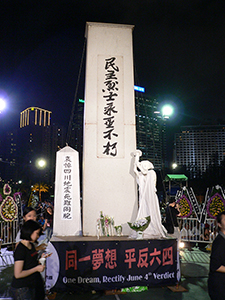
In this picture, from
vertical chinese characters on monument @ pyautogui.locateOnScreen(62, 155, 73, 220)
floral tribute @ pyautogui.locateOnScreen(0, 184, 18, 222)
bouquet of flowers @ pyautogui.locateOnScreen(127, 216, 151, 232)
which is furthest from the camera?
floral tribute @ pyautogui.locateOnScreen(0, 184, 18, 222)

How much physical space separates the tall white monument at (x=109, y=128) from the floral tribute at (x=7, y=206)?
3152 mm

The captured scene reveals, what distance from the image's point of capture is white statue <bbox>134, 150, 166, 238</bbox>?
544 cm

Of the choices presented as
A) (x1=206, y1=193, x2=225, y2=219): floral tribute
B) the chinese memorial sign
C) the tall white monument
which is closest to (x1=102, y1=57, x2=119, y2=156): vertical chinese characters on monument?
the tall white monument

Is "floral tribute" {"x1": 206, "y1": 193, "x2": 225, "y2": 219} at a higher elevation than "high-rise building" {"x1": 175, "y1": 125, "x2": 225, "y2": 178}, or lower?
lower

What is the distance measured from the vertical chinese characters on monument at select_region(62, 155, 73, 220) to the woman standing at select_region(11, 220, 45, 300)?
12.4 ft

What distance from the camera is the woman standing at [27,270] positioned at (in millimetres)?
2406

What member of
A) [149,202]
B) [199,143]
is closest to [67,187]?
[149,202]

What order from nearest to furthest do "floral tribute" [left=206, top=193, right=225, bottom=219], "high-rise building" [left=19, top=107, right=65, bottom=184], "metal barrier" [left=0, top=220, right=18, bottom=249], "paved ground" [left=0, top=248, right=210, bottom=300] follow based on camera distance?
"paved ground" [left=0, top=248, right=210, bottom=300]
"metal barrier" [left=0, top=220, right=18, bottom=249]
"floral tribute" [left=206, top=193, right=225, bottom=219]
"high-rise building" [left=19, top=107, right=65, bottom=184]

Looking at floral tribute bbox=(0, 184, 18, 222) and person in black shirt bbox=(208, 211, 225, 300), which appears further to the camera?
floral tribute bbox=(0, 184, 18, 222)

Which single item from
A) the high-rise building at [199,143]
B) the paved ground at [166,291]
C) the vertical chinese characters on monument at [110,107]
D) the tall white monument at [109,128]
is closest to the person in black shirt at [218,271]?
the paved ground at [166,291]

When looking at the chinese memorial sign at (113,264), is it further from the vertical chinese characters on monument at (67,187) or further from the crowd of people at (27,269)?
the crowd of people at (27,269)

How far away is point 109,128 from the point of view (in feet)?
21.6

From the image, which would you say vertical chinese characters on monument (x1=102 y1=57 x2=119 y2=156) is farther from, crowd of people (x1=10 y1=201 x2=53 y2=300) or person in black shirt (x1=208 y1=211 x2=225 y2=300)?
person in black shirt (x1=208 y1=211 x2=225 y2=300)

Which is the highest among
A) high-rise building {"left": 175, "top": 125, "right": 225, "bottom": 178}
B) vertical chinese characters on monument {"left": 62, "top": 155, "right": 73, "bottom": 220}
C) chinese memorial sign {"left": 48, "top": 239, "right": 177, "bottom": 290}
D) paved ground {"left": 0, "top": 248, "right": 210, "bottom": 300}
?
high-rise building {"left": 175, "top": 125, "right": 225, "bottom": 178}
